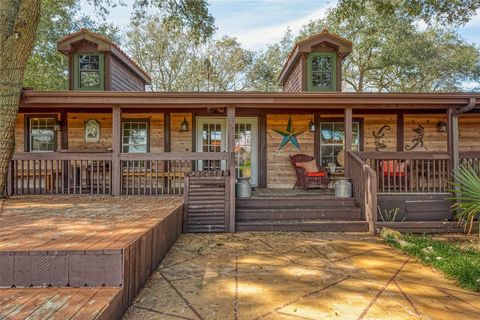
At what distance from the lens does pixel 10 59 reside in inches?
231

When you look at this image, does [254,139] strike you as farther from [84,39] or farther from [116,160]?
[84,39]

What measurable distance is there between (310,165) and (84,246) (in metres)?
5.93

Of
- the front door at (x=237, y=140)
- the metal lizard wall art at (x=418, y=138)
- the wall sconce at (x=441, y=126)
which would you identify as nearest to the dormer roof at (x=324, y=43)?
the front door at (x=237, y=140)

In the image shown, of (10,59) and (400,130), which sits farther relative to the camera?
(400,130)

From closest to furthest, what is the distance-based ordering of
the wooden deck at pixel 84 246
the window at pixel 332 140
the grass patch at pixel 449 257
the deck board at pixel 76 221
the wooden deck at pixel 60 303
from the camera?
the wooden deck at pixel 60 303 → the wooden deck at pixel 84 246 → the deck board at pixel 76 221 → the grass patch at pixel 449 257 → the window at pixel 332 140

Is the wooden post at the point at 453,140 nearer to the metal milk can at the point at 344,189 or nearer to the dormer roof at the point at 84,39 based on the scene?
the metal milk can at the point at 344,189

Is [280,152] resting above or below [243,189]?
above

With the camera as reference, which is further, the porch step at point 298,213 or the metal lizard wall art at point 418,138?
the metal lizard wall art at point 418,138

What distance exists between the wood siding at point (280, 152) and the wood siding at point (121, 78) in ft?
14.7

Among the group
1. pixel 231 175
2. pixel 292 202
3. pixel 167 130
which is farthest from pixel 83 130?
pixel 292 202

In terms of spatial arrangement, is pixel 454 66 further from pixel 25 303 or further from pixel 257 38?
pixel 25 303

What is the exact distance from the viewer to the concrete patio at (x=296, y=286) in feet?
8.36

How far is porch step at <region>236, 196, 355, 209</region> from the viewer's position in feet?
19.5

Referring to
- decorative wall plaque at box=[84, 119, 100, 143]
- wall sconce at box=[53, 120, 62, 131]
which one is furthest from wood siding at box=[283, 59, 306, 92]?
wall sconce at box=[53, 120, 62, 131]
